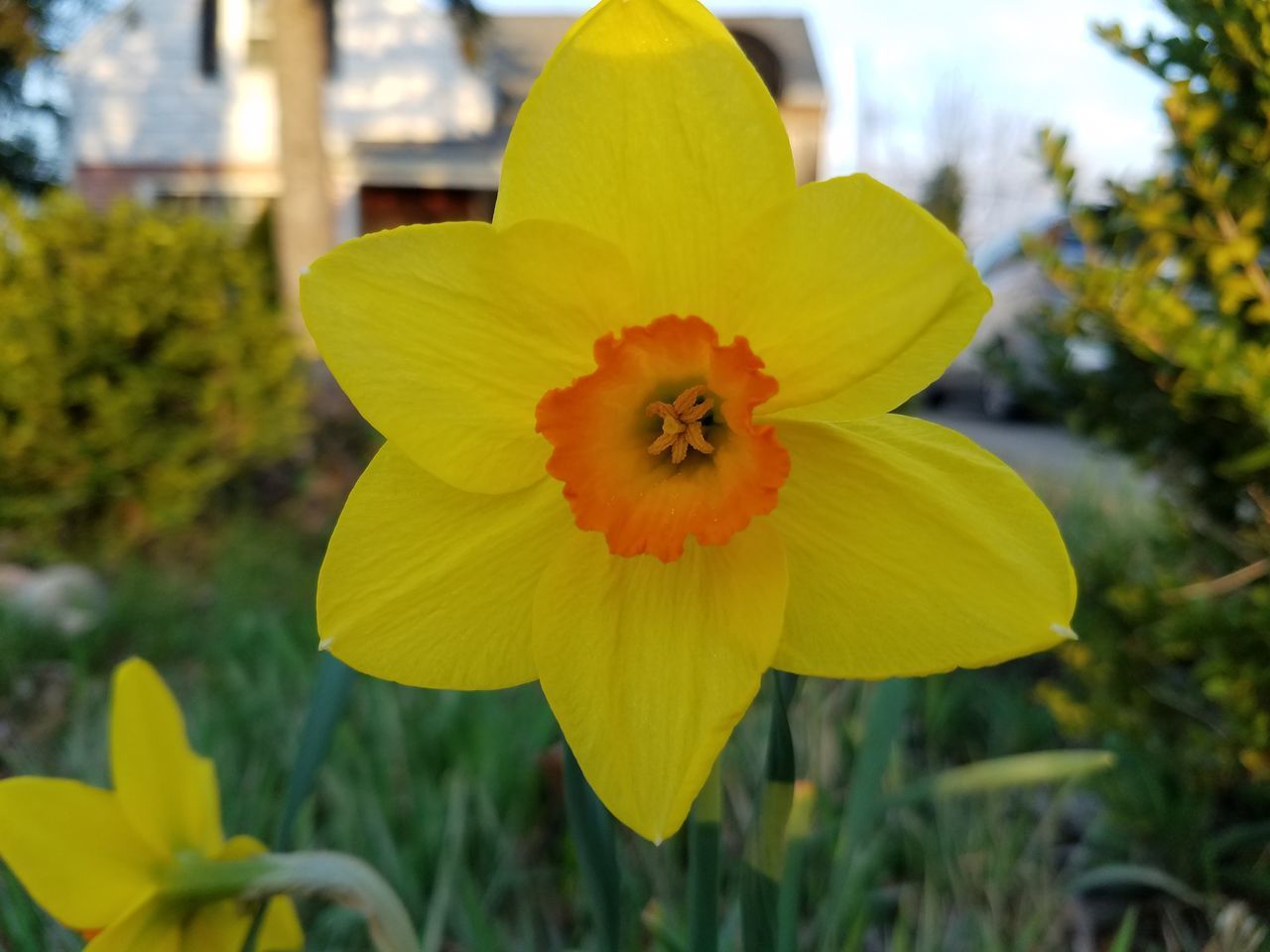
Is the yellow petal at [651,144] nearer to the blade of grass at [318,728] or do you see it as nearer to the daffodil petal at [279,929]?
the blade of grass at [318,728]

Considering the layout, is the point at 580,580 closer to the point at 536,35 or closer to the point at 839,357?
the point at 839,357

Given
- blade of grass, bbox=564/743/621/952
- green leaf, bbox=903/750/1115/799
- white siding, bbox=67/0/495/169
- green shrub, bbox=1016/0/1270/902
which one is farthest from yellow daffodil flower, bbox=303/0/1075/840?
white siding, bbox=67/0/495/169

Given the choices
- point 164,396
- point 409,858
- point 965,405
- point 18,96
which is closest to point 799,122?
point 965,405

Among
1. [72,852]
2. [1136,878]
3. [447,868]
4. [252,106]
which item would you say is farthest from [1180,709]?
[252,106]

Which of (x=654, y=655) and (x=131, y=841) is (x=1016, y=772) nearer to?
(x=654, y=655)

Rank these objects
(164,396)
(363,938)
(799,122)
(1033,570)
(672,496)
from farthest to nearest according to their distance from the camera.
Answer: (799,122) → (164,396) → (363,938) → (672,496) → (1033,570)

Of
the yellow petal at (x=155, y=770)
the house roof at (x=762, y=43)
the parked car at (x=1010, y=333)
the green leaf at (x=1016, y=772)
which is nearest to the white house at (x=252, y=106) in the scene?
the house roof at (x=762, y=43)
